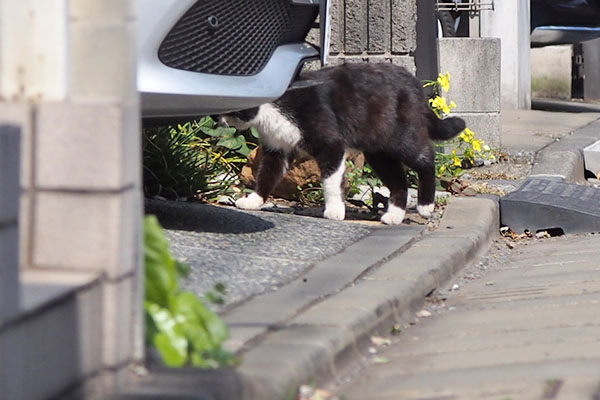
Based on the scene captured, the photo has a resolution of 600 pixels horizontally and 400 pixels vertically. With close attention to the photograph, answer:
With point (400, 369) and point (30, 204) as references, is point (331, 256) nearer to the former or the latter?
point (400, 369)

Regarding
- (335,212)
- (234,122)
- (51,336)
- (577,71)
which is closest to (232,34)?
(234,122)

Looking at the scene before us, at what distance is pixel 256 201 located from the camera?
17.5ft

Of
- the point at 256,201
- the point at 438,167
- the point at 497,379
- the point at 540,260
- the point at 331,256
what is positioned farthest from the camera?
the point at 438,167

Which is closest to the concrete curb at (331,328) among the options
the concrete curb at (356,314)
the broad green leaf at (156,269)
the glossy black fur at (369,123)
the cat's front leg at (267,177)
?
the concrete curb at (356,314)

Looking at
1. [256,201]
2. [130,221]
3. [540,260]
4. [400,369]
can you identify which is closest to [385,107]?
[256,201]

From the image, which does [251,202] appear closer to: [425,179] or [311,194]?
[311,194]

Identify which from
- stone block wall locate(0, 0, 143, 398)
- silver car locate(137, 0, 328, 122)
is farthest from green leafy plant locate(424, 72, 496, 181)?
stone block wall locate(0, 0, 143, 398)

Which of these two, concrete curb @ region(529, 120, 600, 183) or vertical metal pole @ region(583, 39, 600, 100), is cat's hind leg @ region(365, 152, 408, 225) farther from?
vertical metal pole @ region(583, 39, 600, 100)

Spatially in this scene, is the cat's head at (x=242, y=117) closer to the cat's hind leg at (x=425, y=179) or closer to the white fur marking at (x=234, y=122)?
A: the white fur marking at (x=234, y=122)

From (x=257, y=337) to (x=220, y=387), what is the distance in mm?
691

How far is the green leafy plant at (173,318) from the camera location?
2.43m

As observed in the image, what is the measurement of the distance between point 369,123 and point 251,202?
2.31 ft

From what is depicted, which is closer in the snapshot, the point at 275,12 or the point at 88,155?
the point at 88,155

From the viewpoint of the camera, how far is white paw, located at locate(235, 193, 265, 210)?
5320mm
